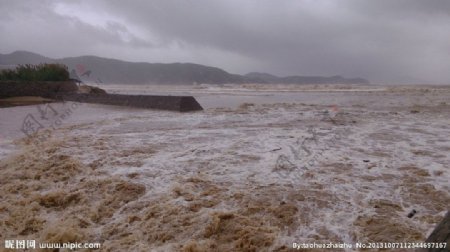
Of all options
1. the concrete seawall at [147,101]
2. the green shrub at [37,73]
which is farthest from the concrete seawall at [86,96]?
the green shrub at [37,73]

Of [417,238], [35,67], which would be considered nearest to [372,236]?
[417,238]

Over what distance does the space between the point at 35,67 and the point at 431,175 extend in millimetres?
22089

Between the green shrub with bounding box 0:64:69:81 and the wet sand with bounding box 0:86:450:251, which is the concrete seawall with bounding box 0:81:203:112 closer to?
the green shrub with bounding box 0:64:69:81

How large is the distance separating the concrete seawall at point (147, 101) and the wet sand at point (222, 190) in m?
6.67

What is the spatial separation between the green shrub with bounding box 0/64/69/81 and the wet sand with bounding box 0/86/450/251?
14.0 meters

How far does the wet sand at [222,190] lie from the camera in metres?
3.03

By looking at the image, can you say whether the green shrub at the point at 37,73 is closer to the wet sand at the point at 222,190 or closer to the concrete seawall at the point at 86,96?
the concrete seawall at the point at 86,96

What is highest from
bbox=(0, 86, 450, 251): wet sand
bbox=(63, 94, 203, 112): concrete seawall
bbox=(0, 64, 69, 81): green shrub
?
bbox=(0, 64, 69, 81): green shrub

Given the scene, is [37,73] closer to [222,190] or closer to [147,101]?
[147,101]

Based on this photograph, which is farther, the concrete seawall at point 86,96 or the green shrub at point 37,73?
the green shrub at point 37,73

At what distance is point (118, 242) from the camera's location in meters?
2.94

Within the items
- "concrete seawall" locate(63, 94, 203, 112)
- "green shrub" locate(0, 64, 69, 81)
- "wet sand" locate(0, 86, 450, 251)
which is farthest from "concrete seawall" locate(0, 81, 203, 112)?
"wet sand" locate(0, 86, 450, 251)

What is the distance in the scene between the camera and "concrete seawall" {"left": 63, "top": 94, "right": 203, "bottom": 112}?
1359 centimetres

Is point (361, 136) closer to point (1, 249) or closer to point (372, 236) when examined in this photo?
point (372, 236)
